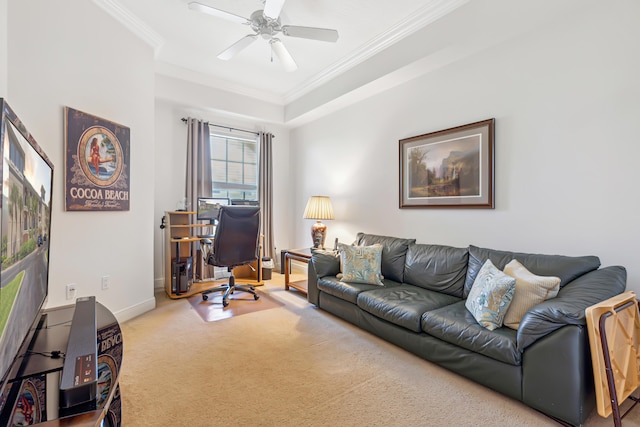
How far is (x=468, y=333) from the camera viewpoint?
1983 mm

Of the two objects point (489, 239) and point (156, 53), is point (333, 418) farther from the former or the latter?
point (156, 53)

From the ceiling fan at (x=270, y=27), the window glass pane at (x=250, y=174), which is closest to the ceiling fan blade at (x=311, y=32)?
the ceiling fan at (x=270, y=27)

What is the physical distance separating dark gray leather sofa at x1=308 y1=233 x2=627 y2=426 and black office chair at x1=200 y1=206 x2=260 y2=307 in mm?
871

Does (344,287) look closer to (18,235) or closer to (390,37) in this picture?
(18,235)

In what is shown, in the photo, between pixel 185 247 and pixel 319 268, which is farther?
pixel 185 247

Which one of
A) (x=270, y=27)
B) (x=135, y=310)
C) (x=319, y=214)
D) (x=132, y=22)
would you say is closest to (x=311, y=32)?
(x=270, y=27)

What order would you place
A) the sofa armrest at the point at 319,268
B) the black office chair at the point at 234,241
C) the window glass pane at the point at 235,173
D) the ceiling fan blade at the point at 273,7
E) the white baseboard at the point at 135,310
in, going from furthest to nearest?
1. the window glass pane at the point at 235,173
2. the black office chair at the point at 234,241
3. the sofa armrest at the point at 319,268
4. the white baseboard at the point at 135,310
5. the ceiling fan blade at the point at 273,7

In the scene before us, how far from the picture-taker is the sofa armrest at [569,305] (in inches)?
62.6

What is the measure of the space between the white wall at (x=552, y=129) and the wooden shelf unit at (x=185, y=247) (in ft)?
8.35

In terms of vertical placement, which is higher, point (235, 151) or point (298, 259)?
point (235, 151)

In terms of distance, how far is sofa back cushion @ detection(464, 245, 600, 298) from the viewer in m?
2.09

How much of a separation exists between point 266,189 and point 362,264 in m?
2.64

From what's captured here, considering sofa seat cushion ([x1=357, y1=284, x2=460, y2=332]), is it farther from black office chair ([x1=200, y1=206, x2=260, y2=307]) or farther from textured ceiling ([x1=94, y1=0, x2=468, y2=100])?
textured ceiling ([x1=94, y1=0, x2=468, y2=100])

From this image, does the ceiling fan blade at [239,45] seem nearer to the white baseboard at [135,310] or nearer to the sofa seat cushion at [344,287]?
the sofa seat cushion at [344,287]
